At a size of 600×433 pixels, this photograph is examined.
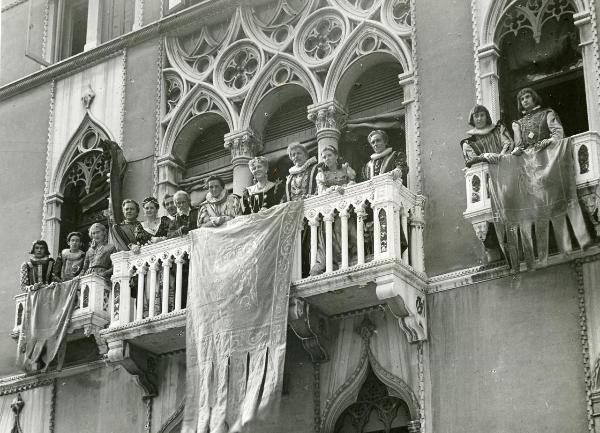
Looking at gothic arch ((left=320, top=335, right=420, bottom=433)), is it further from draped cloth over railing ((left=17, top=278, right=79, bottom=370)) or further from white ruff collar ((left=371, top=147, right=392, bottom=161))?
draped cloth over railing ((left=17, top=278, right=79, bottom=370))

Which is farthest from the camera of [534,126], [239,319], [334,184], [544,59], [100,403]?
[100,403]

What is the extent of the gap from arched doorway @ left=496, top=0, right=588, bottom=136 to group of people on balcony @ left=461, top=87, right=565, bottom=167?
2.02 ft

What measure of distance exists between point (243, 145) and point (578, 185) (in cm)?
666

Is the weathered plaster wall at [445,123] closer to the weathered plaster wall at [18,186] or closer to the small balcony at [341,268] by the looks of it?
the small balcony at [341,268]

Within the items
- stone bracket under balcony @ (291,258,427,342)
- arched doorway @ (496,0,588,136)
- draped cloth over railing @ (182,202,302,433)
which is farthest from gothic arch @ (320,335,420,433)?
arched doorway @ (496,0,588,136)

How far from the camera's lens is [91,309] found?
21.8 m

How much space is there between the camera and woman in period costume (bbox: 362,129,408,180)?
65.3ft

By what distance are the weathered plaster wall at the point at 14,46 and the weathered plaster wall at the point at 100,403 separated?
6877mm

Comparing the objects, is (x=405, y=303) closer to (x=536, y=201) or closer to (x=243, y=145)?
(x=536, y=201)

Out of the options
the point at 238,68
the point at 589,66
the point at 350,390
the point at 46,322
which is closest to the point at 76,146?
the point at 238,68

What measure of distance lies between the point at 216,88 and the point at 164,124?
3.87 ft

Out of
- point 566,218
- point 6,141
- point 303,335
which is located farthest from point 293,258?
point 6,141

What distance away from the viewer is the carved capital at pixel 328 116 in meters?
21.6

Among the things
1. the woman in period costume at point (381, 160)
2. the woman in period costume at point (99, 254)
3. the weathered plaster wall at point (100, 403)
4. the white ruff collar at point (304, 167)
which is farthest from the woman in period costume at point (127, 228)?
the woman in period costume at point (381, 160)
